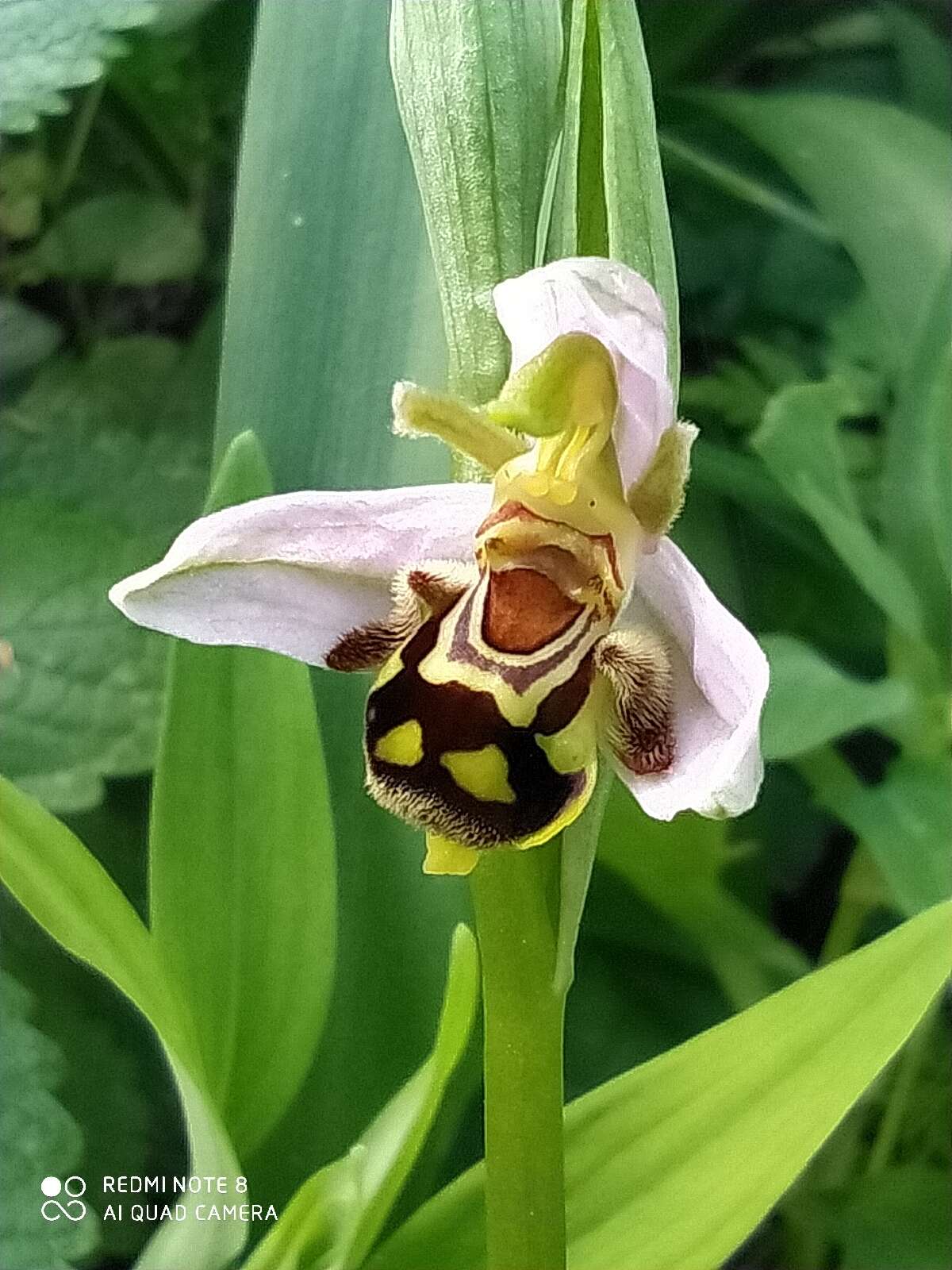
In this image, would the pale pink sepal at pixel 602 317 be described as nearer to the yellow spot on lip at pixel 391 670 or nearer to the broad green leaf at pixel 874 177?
the yellow spot on lip at pixel 391 670

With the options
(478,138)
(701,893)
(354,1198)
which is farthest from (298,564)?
(701,893)

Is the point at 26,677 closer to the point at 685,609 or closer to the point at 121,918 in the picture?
the point at 121,918

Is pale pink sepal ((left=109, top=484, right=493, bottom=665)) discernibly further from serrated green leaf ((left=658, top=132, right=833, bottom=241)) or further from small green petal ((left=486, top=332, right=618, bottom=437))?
serrated green leaf ((left=658, top=132, right=833, bottom=241))

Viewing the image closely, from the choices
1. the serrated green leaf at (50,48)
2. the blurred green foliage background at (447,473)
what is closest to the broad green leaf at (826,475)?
the blurred green foliage background at (447,473)

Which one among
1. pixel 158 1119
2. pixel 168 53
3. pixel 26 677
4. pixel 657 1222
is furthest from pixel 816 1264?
pixel 168 53

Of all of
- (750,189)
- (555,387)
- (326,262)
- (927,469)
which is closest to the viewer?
(555,387)

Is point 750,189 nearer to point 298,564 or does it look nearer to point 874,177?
point 874,177
